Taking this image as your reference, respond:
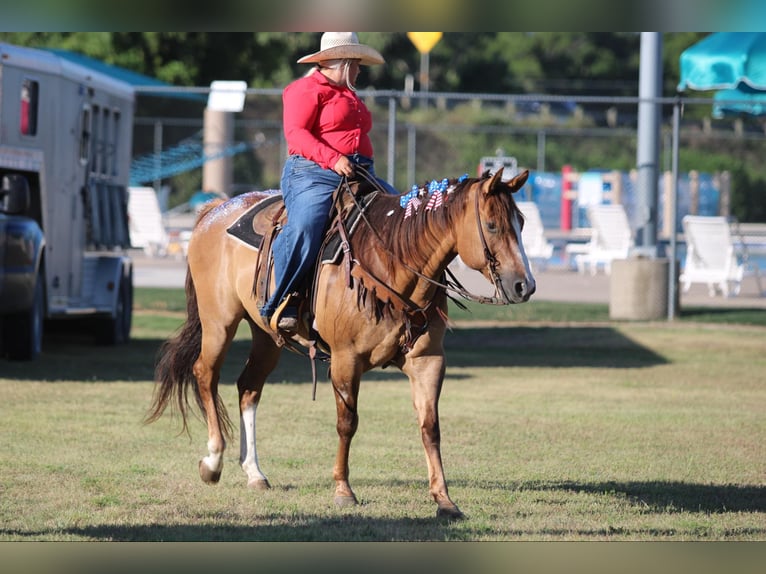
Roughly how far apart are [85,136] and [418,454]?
8.06m

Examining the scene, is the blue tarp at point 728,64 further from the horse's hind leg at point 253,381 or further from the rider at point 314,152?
the rider at point 314,152

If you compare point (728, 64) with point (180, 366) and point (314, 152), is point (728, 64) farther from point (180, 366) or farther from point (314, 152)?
point (314, 152)

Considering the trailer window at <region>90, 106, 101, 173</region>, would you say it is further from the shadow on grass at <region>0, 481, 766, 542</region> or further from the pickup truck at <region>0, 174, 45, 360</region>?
the shadow on grass at <region>0, 481, 766, 542</region>

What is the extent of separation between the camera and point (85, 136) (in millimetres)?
15945

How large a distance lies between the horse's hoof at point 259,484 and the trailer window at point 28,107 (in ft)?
23.2

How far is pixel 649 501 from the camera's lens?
7.85 meters

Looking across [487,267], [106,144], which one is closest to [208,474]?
[487,267]

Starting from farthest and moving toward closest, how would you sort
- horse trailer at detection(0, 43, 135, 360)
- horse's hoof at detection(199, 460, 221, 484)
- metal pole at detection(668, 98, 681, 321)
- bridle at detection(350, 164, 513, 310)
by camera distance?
metal pole at detection(668, 98, 681, 321)
horse trailer at detection(0, 43, 135, 360)
horse's hoof at detection(199, 460, 221, 484)
bridle at detection(350, 164, 513, 310)

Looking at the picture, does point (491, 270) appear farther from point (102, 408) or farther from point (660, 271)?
point (660, 271)

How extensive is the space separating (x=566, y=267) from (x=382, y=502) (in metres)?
22.0

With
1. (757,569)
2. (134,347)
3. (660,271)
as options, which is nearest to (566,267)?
(660,271)

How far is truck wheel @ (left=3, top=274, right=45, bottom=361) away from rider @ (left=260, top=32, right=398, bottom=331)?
6.58 metres

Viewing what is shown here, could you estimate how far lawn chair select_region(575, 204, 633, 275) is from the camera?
2605 centimetres

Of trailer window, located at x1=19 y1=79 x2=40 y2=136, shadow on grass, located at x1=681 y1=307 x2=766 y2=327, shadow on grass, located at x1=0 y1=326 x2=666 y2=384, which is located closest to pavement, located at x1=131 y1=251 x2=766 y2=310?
shadow on grass, located at x1=681 y1=307 x2=766 y2=327
